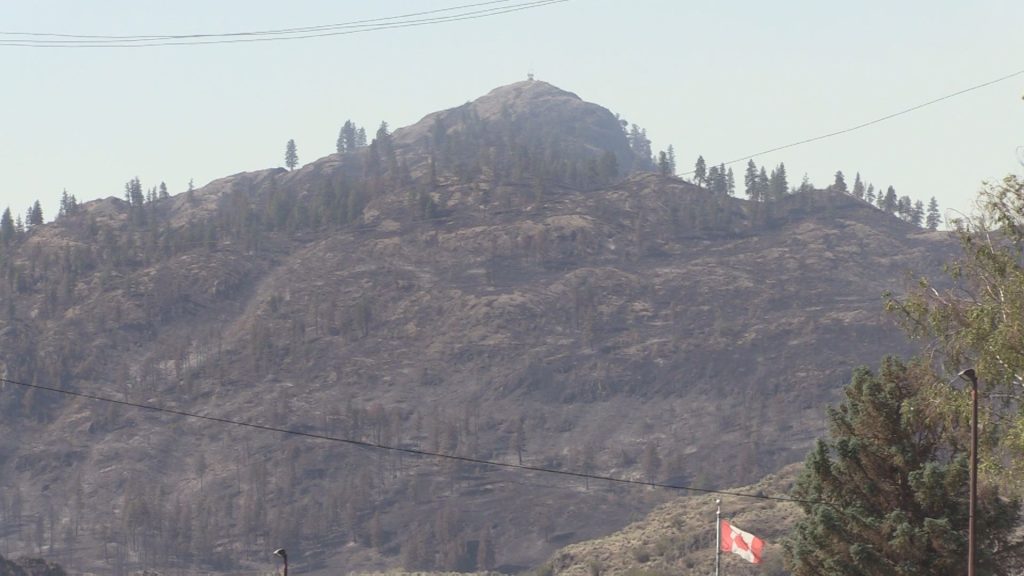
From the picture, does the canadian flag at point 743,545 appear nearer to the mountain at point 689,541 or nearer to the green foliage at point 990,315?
the green foliage at point 990,315

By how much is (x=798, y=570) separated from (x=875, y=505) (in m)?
3.43

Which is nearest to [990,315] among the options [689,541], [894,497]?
[894,497]

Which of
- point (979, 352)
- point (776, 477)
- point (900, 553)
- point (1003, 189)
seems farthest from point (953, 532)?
point (776, 477)

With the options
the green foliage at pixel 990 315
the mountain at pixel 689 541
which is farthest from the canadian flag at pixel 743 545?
the mountain at pixel 689 541

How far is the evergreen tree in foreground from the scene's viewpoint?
4697 centimetres

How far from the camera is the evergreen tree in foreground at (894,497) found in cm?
4697

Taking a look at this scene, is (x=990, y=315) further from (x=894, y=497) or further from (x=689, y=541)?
(x=689, y=541)

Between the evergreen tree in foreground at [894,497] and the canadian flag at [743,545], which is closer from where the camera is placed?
the evergreen tree in foreground at [894,497]

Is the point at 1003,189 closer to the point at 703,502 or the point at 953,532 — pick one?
the point at 953,532

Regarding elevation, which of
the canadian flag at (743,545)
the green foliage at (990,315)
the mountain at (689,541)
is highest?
the green foliage at (990,315)

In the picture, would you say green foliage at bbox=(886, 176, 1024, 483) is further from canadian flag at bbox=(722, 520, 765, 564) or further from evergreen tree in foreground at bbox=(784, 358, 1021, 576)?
canadian flag at bbox=(722, 520, 765, 564)

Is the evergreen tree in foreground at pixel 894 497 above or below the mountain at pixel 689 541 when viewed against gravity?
above

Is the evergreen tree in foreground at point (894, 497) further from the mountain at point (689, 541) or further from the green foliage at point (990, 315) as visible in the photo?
the mountain at point (689, 541)

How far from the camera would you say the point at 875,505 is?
1934 inches
